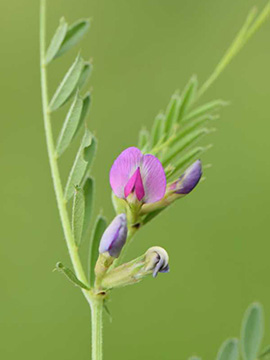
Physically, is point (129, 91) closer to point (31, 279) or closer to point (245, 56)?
point (245, 56)

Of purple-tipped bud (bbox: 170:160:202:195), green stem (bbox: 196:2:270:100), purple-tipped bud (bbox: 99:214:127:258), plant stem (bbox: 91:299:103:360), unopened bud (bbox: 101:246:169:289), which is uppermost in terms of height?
green stem (bbox: 196:2:270:100)

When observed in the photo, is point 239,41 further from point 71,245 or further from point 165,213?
point 165,213

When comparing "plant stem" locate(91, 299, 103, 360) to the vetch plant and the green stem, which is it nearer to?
the vetch plant

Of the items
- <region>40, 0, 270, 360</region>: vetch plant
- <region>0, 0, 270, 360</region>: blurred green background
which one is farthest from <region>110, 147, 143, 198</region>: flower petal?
<region>0, 0, 270, 360</region>: blurred green background

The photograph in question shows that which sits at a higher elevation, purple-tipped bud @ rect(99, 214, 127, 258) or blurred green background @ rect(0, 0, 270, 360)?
blurred green background @ rect(0, 0, 270, 360)

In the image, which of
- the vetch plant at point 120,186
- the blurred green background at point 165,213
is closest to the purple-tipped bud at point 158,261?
the vetch plant at point 120,186

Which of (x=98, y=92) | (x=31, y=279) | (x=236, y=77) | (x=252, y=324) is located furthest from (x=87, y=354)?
(x=252, y=324)
